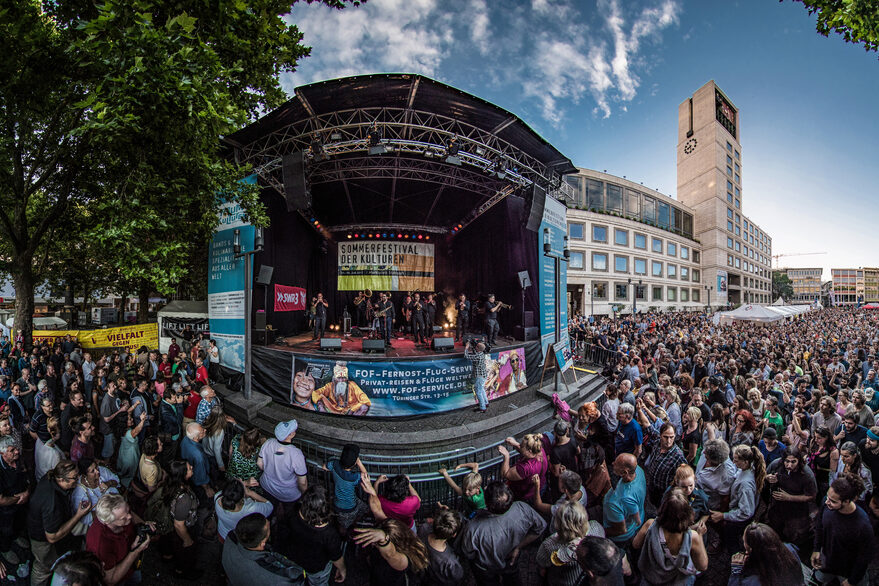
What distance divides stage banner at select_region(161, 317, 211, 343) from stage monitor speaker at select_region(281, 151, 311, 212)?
6160mm

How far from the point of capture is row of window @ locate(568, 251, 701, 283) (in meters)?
26.4

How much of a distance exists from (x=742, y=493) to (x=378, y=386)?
5852mm

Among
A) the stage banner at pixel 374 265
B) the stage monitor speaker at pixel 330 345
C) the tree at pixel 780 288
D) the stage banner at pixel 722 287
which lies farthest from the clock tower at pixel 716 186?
the stage monitor speaker at pixel 330 345

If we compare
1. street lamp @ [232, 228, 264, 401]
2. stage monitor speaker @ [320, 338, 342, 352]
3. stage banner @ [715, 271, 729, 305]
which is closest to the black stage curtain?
street lamp @ [232, 228, 264, 401]

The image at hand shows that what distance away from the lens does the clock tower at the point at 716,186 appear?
39.2 meters

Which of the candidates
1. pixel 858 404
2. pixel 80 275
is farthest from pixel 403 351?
pixel 80 275

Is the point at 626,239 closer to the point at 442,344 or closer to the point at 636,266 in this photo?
the point at 636,266

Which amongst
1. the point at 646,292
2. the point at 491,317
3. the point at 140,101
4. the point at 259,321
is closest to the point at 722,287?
the point at 646,292

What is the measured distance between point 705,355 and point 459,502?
9.22 meters

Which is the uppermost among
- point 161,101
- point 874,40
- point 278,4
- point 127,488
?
point 278,4

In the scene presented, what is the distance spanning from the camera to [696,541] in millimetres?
2201

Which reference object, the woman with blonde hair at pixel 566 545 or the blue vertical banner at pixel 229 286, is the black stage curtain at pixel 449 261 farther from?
the woman with blonde hair at pixel 566 545

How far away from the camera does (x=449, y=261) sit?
14.5 m

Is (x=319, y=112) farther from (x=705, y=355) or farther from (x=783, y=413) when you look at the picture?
(x=705, y=355)
